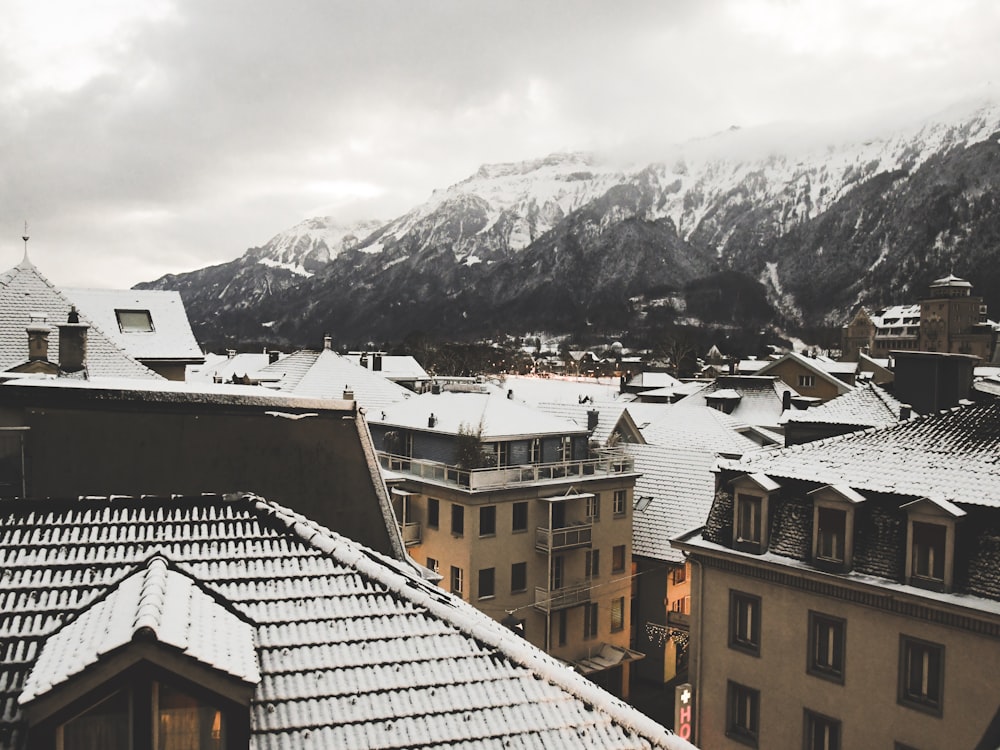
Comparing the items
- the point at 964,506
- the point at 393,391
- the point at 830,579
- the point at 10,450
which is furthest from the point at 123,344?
the point at 964,506

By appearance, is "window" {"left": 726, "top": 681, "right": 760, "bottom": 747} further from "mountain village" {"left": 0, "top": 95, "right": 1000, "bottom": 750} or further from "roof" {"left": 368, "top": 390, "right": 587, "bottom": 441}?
"roof" {"left": 368, "top": 390, "right": 587, "bottom": 441}

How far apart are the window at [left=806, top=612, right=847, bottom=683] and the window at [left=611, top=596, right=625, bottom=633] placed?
16350 mm

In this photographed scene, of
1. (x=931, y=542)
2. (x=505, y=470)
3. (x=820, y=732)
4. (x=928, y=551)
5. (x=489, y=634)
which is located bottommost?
(x=820, y=732)

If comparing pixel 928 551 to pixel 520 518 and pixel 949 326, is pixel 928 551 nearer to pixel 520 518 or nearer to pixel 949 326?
pixel 520 518

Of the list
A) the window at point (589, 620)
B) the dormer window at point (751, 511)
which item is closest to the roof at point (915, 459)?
the dormer window at point (751, 511)

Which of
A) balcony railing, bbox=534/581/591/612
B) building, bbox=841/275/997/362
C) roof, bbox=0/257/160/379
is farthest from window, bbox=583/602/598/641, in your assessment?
building, bbox=841/275/997/362

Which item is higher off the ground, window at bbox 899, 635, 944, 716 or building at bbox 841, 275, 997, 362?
building at bbox 841, 275, 997, 362

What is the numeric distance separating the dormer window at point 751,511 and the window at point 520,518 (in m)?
13.0

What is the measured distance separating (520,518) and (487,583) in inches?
112

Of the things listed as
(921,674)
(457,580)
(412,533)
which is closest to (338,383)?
(412,533)

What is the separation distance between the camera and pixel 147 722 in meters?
4.35

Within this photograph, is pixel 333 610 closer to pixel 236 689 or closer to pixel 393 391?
pixel 236 689

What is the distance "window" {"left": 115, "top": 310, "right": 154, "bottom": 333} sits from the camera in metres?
35.9

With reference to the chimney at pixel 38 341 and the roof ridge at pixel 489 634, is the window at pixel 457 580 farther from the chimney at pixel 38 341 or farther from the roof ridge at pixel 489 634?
the roof ridge at pixel 489 634
